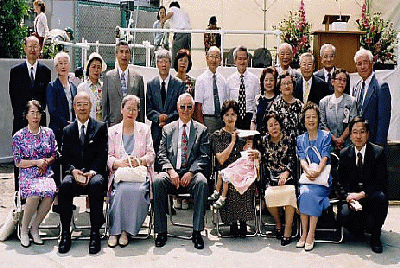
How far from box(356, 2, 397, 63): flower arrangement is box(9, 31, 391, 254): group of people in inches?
122

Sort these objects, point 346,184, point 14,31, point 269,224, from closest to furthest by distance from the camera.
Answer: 1. point 346,184
2. point 269,224
3. point 14,31

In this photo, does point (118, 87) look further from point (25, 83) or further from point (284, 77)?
point (284, 77)

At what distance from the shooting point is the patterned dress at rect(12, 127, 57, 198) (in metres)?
5.82

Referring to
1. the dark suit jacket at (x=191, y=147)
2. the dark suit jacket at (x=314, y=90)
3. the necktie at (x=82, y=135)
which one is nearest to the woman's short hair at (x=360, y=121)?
the dark suit jacket at (x=314, y=90)

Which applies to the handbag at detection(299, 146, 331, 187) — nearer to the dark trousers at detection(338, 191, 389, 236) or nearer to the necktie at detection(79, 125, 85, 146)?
the dark trousers at detection(338, 191, 389, 236)

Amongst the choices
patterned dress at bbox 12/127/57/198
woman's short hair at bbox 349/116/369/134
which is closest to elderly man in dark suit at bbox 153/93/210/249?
patterned dress at bbox 12/127/57/198

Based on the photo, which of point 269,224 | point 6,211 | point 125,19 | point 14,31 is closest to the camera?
point 269,224

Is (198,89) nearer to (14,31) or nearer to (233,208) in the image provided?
(233,208)

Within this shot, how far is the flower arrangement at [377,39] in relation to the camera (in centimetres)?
955

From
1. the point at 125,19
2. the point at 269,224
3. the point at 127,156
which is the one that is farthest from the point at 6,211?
the point at 125,19

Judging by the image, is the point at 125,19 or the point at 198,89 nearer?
the point at 198,89

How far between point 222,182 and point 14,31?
540cm

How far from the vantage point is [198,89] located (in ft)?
22.5

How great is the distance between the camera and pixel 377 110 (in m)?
6.27
